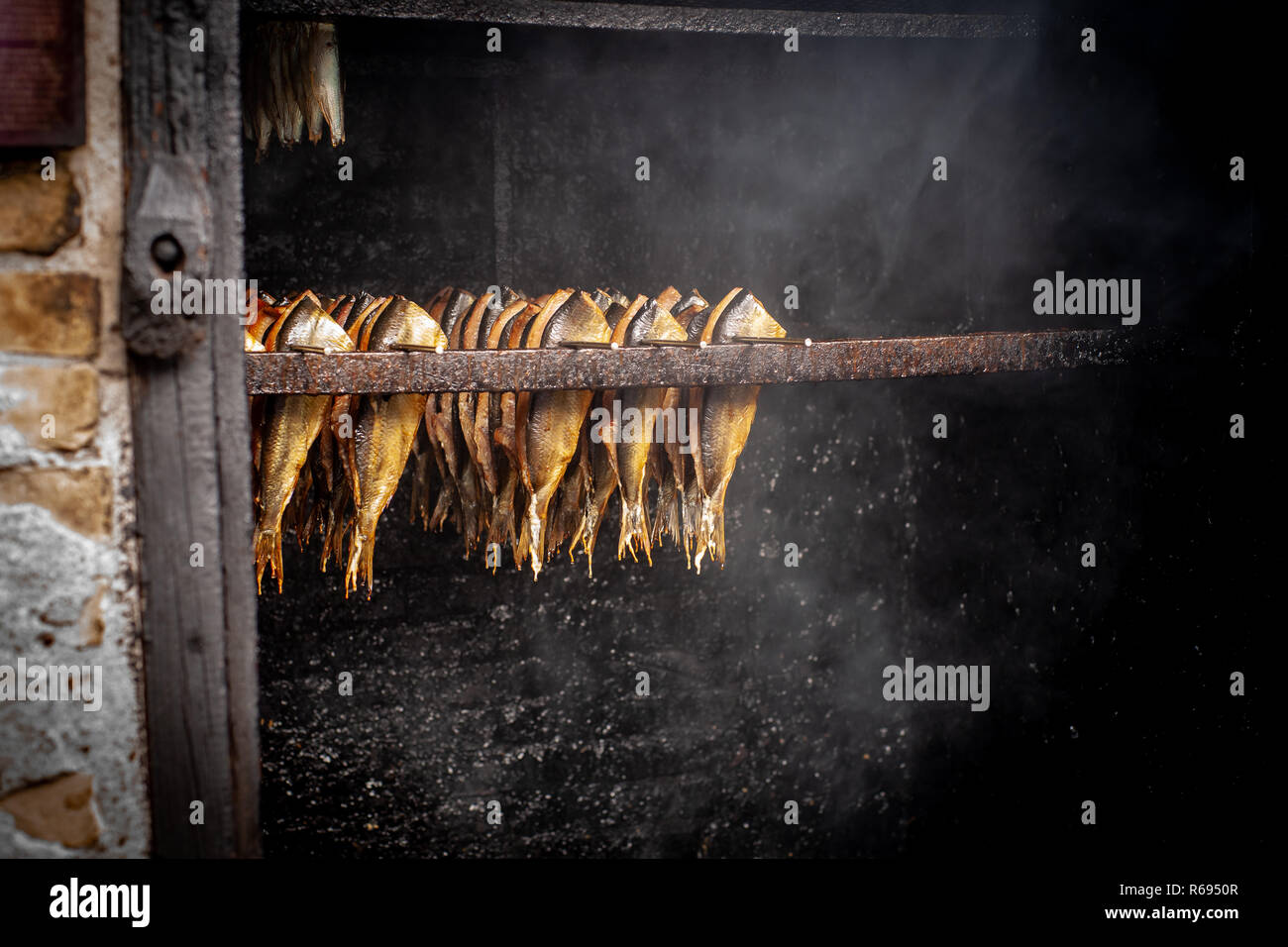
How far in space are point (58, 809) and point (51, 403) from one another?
65cm

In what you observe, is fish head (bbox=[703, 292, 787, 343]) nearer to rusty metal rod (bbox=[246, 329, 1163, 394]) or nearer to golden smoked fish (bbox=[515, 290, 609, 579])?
rusty metal rod (bbox=[246, 329, 1163, 394])

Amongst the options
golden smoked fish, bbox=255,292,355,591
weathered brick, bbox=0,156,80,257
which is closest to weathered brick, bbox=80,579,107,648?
weathered brick, bbox=0,156,80,257

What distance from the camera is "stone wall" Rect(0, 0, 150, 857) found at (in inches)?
48.4

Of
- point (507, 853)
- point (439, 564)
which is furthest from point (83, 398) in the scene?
point (507, 853)

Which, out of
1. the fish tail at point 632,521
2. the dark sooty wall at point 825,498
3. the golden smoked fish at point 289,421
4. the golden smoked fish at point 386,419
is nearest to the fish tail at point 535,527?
the fish tail at point 632,521

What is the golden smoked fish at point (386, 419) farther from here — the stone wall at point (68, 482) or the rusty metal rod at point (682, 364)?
the stone wall at point (68, 482)

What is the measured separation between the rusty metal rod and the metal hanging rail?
100 cm

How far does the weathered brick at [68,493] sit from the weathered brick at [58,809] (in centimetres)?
41

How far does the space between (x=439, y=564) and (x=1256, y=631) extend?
2702 millimetres

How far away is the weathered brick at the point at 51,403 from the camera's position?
1.23 metres

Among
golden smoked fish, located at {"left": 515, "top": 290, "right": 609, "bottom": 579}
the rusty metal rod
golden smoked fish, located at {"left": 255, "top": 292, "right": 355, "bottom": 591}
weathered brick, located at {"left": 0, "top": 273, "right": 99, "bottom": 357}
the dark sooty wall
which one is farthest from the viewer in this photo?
the dark sooty wall

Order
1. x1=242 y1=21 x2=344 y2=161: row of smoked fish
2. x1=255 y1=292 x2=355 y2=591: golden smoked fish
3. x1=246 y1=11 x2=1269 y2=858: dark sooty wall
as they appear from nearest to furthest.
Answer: x1=255 y1=292 x2=355 y2=591: golden smoked fish → x1=242 y1=21 x2=344 y2=161: row of smoked fish → x1=246 y1=11 x2=1269 y2=858: dark sooty wall

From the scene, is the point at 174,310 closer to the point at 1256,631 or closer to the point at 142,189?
the point at 142,189
